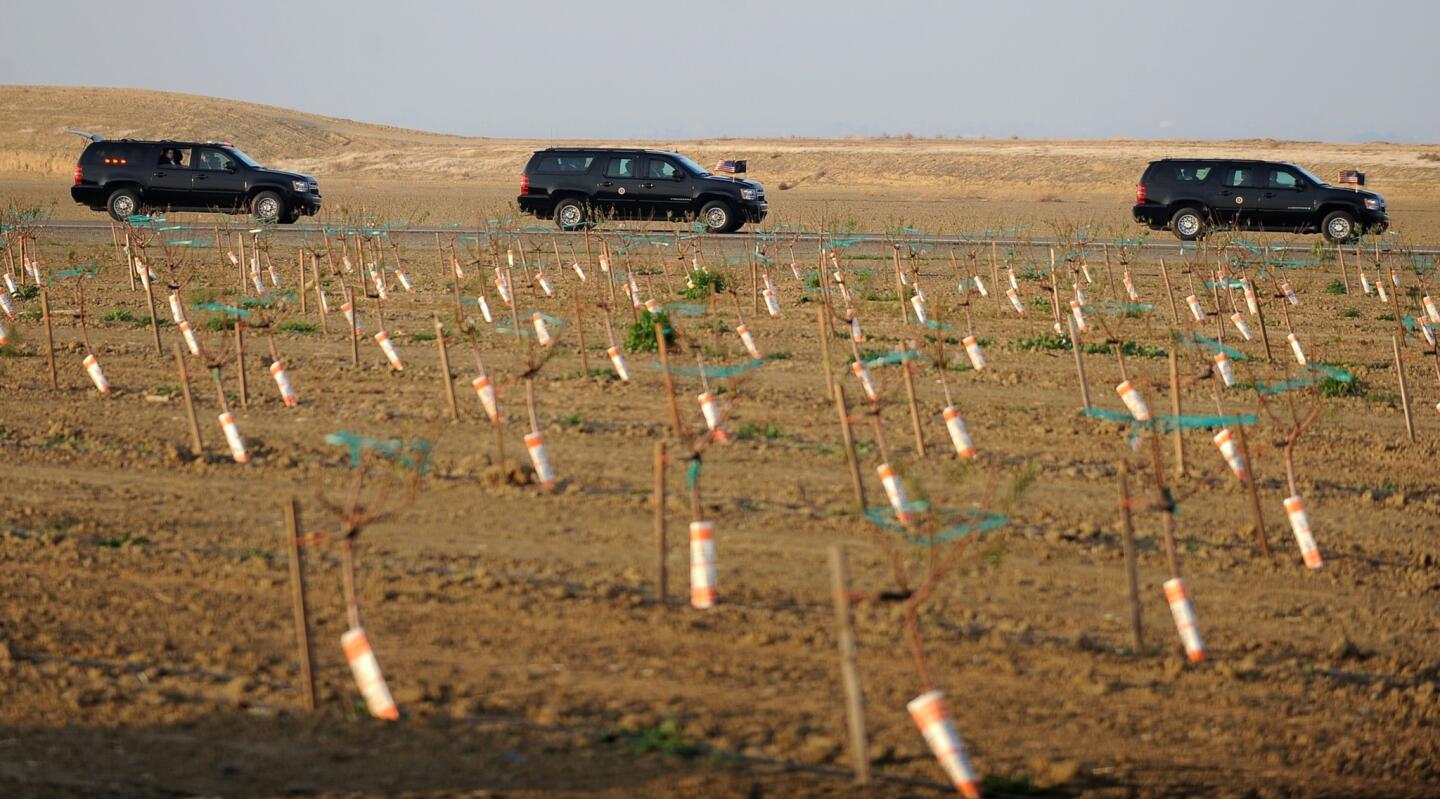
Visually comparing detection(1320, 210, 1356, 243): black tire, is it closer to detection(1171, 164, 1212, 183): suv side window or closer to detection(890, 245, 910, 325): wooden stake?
detection(1171, 164, 1212, 183): suv side window

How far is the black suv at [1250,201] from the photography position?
28172 mm

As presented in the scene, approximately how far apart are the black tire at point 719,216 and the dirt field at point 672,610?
1594cm

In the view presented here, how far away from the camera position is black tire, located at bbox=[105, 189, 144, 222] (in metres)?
29.3

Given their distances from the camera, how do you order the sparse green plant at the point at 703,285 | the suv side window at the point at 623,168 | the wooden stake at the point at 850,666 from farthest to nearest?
1. the suv side window at the point at 623,168
2. the sparse green plant at the point at 703,285
3. the wooden stake at the point at 850,666

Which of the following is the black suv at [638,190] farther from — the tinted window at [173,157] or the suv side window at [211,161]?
the tinted window at [173,157]

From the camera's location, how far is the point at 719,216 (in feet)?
94.0

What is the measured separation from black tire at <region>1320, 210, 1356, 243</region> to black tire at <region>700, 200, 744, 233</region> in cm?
990

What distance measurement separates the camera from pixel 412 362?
1391cm

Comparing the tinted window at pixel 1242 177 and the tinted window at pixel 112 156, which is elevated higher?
the tinted window at pixel 1242 177

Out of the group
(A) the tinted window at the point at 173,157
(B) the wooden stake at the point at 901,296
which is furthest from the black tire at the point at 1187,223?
(A) the tinted window at the point at 173,157

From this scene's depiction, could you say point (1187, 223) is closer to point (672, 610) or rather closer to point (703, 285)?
point (703, 285)

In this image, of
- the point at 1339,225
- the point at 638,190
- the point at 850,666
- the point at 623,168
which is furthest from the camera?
the point at 623,168

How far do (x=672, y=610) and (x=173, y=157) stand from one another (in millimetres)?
24848

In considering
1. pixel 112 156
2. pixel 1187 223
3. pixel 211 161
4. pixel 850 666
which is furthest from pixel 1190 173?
pixel 850 666
